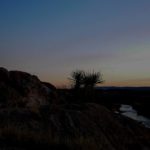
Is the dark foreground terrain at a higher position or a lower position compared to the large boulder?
lower

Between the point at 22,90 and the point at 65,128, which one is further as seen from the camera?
the point at 22,90

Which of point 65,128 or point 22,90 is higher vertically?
point 22,90

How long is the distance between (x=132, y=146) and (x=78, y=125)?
2.61 metres

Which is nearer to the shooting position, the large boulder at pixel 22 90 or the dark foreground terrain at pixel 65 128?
the dark foreground terrain at pixel 65 128

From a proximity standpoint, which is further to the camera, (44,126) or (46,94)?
(46,94)

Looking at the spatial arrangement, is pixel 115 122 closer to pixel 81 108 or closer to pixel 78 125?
pixel 81 108

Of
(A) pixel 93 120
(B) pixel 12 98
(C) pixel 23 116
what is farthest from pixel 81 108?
(B) pixel 12 98

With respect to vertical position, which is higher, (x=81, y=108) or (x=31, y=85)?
(x=31, y=85)

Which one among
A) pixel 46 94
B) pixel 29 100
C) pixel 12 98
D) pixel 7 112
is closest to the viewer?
pixel 7 112

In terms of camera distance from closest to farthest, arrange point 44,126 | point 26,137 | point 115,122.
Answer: point 26,137 < point 44,126 < point 115,122

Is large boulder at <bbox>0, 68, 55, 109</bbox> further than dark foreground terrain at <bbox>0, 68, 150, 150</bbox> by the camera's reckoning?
Yes

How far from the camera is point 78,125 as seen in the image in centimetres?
1412

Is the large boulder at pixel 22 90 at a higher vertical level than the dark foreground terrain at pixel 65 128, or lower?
higher

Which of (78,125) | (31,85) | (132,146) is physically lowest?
(132,146)
